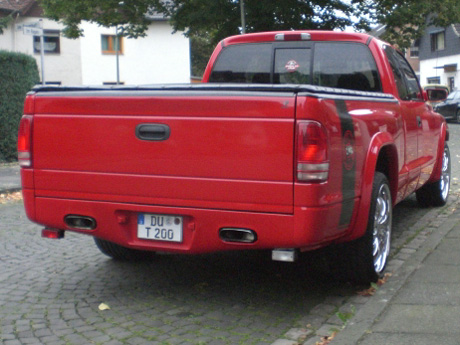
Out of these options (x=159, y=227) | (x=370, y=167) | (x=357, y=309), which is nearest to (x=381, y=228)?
(x=370, y=167)

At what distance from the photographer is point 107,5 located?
1978cm

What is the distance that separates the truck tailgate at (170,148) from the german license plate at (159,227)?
0.39 feet

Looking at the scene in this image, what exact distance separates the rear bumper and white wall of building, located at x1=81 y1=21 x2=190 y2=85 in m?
38.9

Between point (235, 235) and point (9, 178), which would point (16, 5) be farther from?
point (235, 235)

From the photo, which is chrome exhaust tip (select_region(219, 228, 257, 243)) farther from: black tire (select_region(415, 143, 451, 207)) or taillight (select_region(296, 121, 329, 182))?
black tire (select_region(415, 143, 451, 207))

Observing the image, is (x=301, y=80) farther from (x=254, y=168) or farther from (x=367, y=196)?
(x=254, y=168)

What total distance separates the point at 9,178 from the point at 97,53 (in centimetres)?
3116

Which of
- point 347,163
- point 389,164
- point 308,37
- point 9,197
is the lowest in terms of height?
point 9,197

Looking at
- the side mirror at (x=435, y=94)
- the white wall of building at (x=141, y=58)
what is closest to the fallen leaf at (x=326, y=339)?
the side mirror at (x=435, y=94)

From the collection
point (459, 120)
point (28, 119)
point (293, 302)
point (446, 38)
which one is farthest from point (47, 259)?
point (446, 38)

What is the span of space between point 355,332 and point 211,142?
1.34 m

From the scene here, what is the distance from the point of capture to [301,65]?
253 inches

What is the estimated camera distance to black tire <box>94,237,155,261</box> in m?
5.97

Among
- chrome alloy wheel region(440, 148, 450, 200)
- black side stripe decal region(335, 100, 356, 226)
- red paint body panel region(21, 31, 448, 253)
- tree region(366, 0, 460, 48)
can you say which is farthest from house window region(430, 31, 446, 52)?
black side stripe decal region(335, 100, 356, 226)
